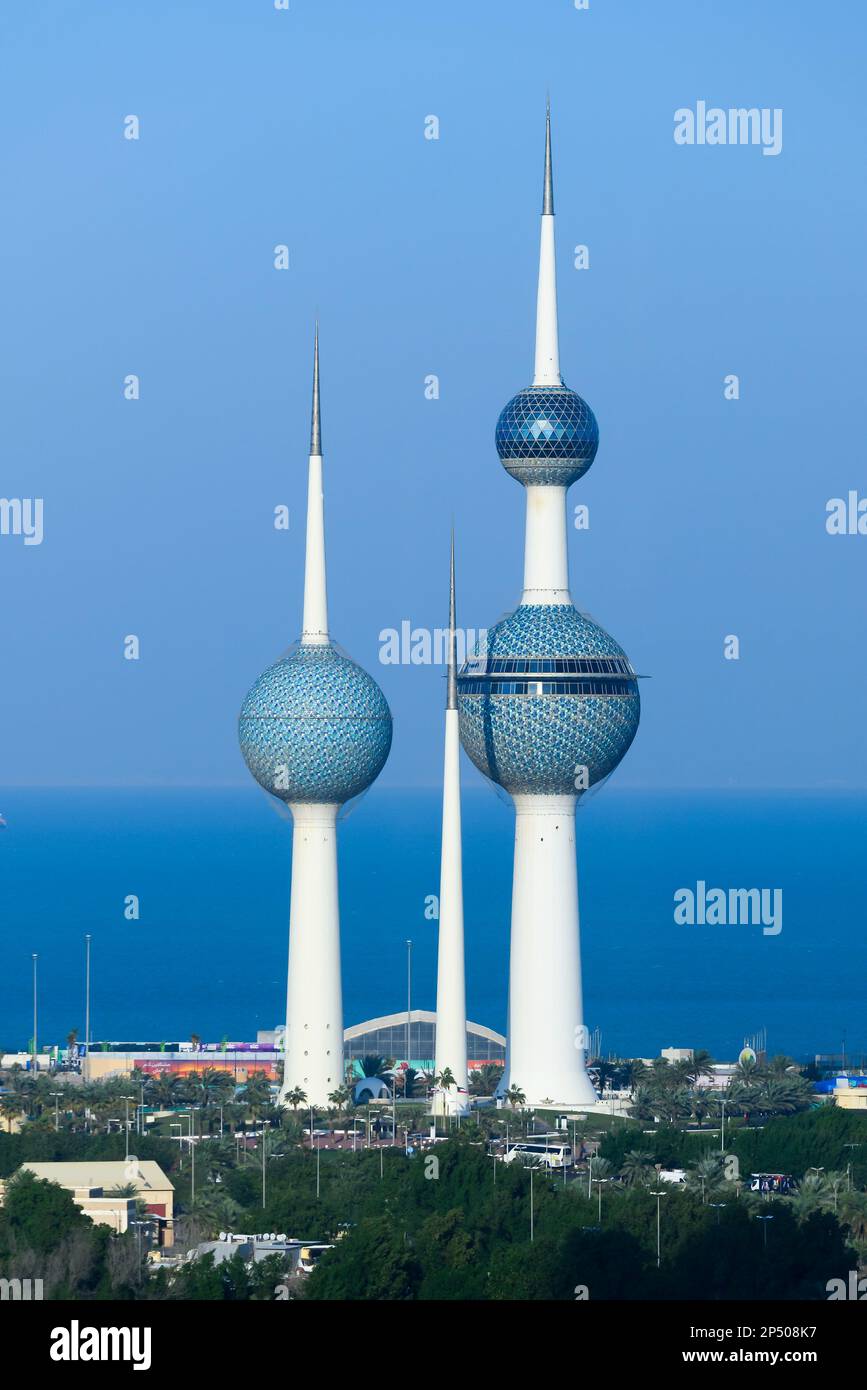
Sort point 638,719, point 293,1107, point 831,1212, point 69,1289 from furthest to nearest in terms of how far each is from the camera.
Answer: point 638,719, point 293,1107, point 831,1212, point 69,1289

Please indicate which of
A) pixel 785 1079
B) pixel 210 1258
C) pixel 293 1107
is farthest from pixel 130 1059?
pixel 210 1258

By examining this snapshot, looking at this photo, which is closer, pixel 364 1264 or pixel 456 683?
pixel 364 1264

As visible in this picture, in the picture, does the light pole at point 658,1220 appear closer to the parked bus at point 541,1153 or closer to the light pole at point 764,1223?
the light pole at point 764,1223

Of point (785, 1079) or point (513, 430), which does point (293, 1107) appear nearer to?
point (785, 1079)

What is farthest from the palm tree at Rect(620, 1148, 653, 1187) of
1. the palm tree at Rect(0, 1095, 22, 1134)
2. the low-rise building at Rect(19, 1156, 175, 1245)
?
the palm tree at Rect(0, 1095, 22, 1134)

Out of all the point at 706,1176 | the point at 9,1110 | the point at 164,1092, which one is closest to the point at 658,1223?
the point at 706,1176
